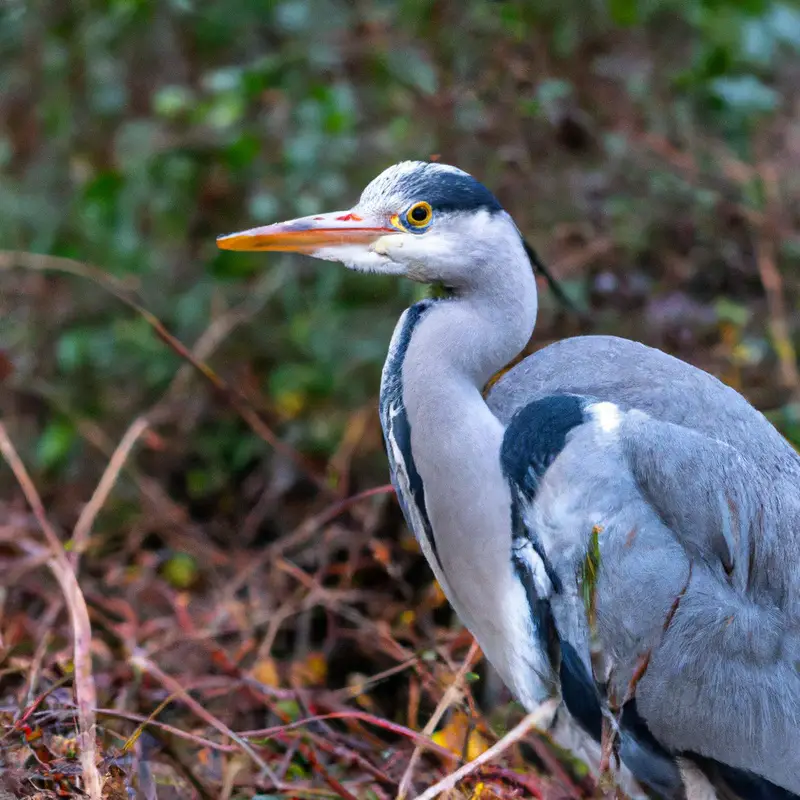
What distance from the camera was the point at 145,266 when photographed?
12.1 ft

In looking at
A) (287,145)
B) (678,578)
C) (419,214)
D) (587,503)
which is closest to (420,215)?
(419,214)

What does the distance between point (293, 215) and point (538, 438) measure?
1858 millimetres

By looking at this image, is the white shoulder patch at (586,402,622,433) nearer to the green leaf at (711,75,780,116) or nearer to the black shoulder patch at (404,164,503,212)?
the black shoulder patch at (404,164,503,212)

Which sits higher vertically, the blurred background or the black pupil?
the black pupil

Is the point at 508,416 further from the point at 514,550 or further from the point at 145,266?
the point at 145,266

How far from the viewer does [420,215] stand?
6.41 ft

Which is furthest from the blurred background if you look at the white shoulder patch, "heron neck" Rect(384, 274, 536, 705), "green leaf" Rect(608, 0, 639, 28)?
the white shoulder patch

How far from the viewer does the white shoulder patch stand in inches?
74.0

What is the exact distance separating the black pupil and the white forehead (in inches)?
0.7

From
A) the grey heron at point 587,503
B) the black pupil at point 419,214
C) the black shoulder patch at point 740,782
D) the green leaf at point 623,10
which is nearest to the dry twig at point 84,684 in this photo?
the grey heron at point 587,503

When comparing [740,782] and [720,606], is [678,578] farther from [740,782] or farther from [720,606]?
[740,782]

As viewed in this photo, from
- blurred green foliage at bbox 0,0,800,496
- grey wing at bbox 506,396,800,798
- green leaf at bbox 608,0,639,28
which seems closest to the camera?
grey wing at bbox 506,396,800,798

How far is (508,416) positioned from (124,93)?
7.88 feet

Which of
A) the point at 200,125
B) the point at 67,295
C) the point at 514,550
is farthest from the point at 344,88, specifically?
the point at 514,550
